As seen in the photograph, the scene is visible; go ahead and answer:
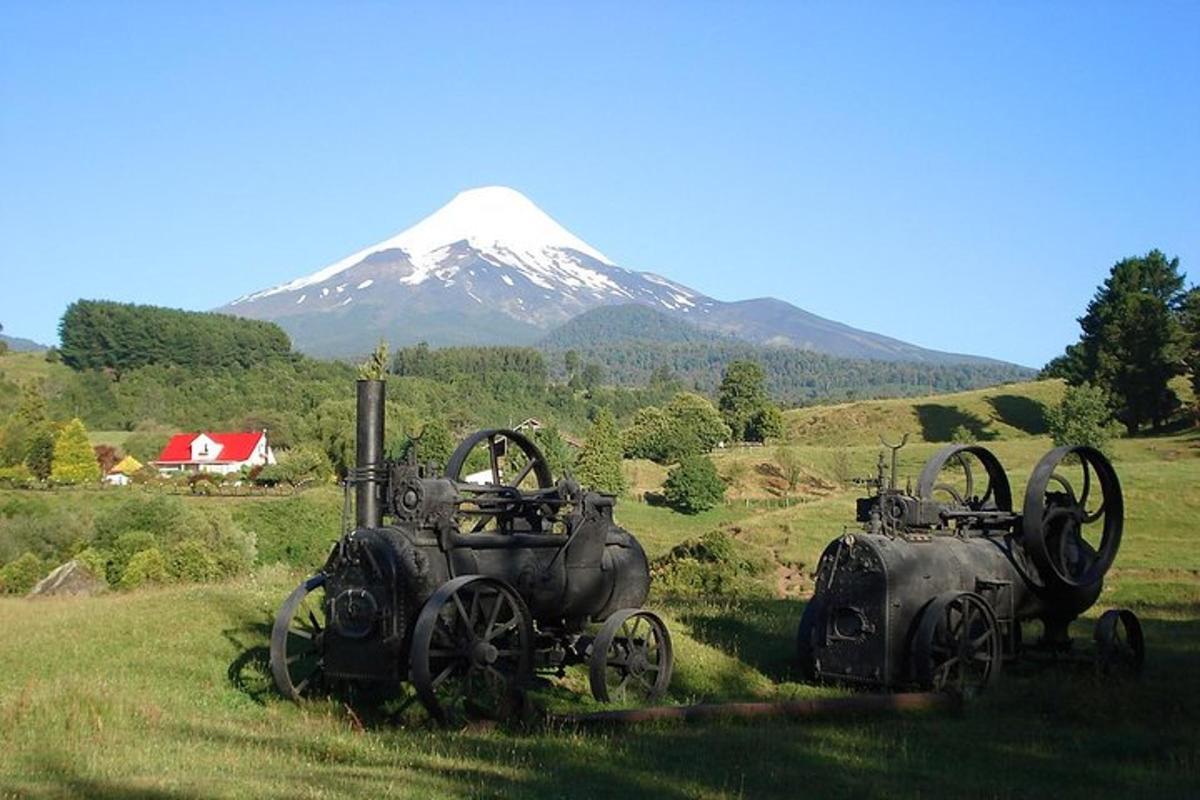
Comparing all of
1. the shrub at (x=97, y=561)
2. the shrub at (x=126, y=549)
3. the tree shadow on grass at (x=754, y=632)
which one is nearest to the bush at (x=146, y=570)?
the shrub at (x=97, y=561)

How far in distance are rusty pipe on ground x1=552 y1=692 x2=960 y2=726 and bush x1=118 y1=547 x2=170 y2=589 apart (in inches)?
970

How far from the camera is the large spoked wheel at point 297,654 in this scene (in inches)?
567

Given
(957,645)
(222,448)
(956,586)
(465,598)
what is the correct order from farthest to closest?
(222,448) → (956,586) → (957,645) → (465,598)

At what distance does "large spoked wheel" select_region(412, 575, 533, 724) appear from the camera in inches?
519

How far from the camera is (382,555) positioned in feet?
46.2

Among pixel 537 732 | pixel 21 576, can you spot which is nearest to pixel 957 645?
pixel 537 732

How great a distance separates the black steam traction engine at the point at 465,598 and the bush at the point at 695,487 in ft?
193

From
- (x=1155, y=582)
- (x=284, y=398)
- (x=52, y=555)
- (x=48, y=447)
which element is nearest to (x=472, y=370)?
(x=284, y=398)

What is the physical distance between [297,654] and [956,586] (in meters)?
8.05

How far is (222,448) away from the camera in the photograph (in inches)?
4097

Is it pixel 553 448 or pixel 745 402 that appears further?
pixel 745 402

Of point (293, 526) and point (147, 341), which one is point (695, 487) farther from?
point (147, 341)

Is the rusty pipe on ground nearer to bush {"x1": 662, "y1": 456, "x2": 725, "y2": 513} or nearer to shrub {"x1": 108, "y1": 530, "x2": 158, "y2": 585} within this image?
shrub {"x1": 108, "y1": 530, "x2": 158, "y2": 585}

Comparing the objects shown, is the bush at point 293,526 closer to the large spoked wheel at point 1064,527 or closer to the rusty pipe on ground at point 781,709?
the large spoked wheel at point 1064,527
